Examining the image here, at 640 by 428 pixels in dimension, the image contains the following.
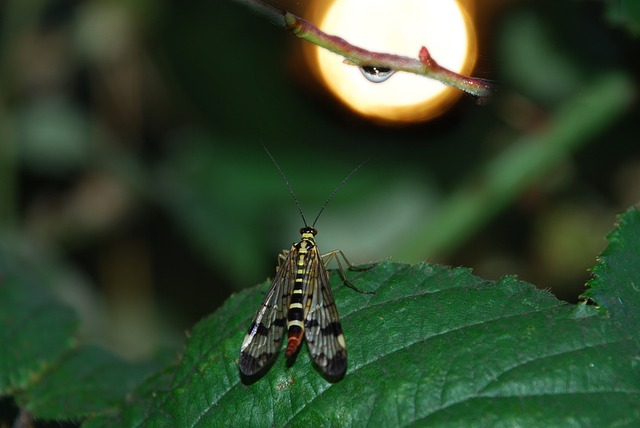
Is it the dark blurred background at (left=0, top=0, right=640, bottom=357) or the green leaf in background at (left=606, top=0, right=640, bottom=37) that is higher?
the dark blurred background at (left=0, top=0, right=640, bottom=357)

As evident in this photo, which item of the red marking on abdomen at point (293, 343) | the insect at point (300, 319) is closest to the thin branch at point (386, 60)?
the insect at point (300, 319)

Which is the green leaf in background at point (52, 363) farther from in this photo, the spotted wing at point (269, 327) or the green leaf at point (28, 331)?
the spotted wing at point (269, 327)

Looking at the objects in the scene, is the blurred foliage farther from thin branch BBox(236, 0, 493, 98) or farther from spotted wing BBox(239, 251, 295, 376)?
thin branch BBox(236, 0, 493, 98)

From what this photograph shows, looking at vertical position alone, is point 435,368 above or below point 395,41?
below

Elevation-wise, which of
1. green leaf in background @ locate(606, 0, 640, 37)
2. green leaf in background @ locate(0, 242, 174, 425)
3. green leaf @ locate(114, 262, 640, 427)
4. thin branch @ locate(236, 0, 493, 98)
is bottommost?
green leaf @ locate(114, 262, 640, 427)

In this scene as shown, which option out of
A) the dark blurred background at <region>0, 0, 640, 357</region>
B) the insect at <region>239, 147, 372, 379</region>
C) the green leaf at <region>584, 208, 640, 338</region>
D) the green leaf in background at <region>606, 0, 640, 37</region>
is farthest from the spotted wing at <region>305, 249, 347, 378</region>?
the green leaf in background at <region>606, 0, 640, 37</region>

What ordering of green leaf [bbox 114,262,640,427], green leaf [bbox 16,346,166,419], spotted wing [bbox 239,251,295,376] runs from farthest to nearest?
green leaf [bbox 16,346,166,419] < spotted wing [bbox 239,251,295,376] < green leaf [bbox 114,262,640,427]

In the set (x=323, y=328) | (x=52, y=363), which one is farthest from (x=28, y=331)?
(x=323, y=328)

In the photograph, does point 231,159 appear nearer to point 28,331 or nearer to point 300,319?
point 28,331
